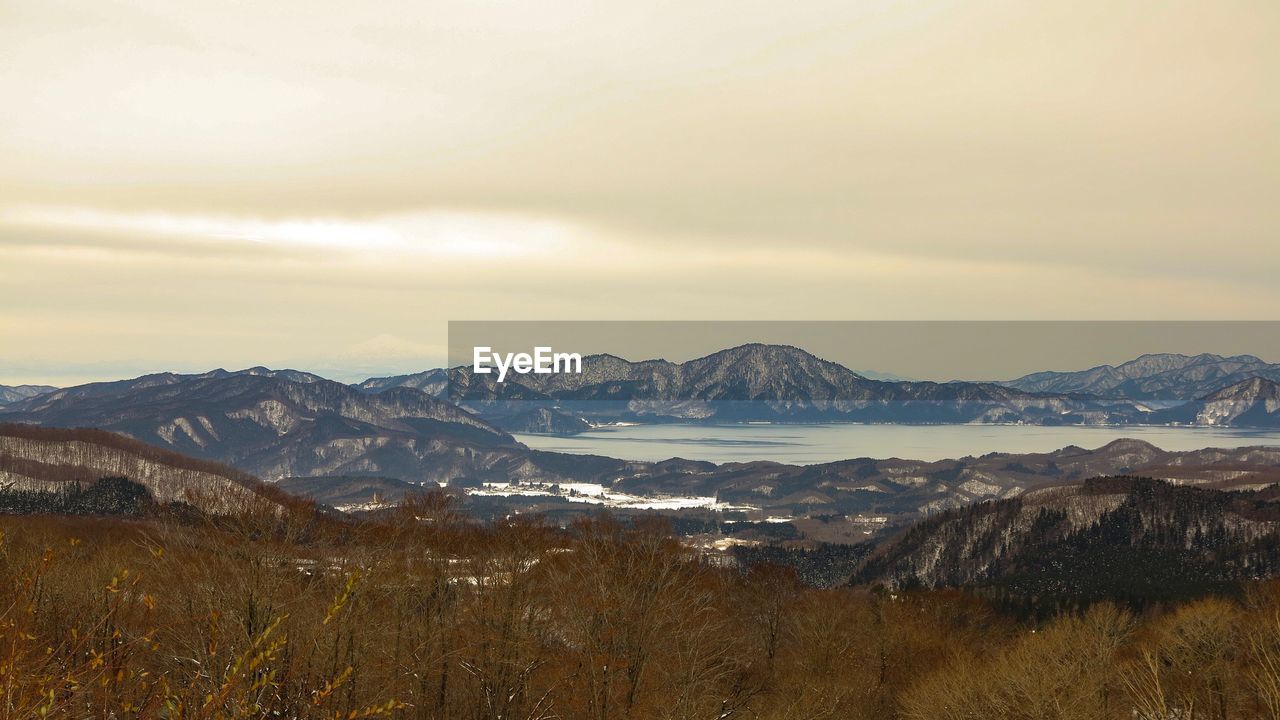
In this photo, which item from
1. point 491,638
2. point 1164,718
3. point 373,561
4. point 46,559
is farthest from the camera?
point 373,561

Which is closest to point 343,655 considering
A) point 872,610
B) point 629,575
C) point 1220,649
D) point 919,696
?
point 629,575

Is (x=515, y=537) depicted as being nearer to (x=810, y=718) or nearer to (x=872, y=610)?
(x=810, y=718)

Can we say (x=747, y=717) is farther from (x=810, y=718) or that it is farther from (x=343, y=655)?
(x=343, y=655)

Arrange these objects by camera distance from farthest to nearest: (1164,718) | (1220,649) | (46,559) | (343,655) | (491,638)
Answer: (1220,649), (491,638), (343,655), (1164,718), (46,559)

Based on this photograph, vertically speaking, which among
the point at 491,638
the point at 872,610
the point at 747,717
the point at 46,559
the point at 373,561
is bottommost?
the point at 872,610

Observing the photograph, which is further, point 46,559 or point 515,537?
point 515,537

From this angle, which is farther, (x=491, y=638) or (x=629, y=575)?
(x=629, y=575)

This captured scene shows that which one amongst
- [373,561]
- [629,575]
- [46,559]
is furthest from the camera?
[629,575]

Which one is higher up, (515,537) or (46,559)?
(46,559)

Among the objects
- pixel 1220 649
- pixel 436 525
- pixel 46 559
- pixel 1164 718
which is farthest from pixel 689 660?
pixel 46 559
